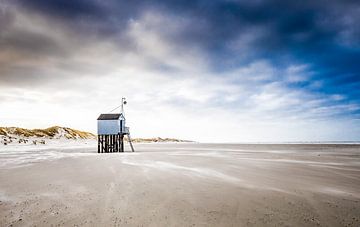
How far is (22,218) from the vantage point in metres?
4.80

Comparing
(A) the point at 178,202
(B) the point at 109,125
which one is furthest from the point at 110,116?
(A) the point at 178,202

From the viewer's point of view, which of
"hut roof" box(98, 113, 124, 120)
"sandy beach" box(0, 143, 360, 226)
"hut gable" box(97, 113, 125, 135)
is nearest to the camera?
"sandy beach" box(0, 143, 360, 226)

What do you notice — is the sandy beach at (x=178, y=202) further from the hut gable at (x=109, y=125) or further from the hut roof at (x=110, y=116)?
the hut roof at (x=110, y=116)

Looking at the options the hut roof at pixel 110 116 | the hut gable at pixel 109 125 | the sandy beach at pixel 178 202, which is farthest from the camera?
the hut roof at pixel 110 116

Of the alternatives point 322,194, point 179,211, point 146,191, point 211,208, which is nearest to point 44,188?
point 146,191

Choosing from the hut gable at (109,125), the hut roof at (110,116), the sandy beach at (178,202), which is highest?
the hut roof at (110,116)

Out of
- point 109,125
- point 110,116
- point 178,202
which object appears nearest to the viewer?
→ point 178,202

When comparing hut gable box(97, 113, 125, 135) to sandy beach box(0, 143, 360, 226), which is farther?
hut gable box(97, 113, 125, 135)

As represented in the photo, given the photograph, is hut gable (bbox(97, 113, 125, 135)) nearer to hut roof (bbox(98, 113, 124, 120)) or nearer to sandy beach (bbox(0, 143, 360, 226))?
hut roof (bbox(98, 113, 124, 120))

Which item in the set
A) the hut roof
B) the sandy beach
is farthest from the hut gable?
the sandy beach

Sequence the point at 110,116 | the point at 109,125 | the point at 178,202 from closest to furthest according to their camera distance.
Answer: the point at 178,202 < the point at 109,125 < the point at 110,116

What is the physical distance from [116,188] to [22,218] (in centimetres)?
284

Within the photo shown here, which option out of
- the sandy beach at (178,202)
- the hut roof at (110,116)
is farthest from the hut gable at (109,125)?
the sandy beach at (178,202)

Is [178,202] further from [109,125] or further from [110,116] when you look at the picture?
[110,116]
